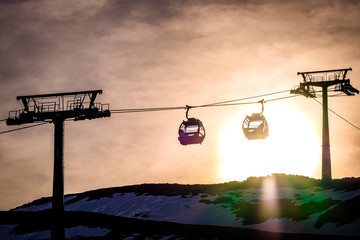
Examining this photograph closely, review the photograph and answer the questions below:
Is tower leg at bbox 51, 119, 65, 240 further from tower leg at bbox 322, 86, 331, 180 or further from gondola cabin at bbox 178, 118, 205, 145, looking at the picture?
tower leg at bbox 322, 86, 331, 180

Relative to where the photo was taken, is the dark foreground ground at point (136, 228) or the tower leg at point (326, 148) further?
the tower leg at point (326, 148)

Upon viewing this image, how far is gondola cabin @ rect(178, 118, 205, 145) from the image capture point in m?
29.5

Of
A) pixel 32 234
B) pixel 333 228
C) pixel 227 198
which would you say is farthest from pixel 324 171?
pixel 32 234

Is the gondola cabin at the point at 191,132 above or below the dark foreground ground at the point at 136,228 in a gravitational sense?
above

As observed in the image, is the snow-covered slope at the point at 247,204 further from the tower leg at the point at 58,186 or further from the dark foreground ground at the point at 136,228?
the tower leg at the point at 58,186

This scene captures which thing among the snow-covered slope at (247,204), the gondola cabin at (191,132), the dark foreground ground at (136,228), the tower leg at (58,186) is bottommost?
the dark foreground ground at (136,228)

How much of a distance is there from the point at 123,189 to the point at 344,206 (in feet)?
111

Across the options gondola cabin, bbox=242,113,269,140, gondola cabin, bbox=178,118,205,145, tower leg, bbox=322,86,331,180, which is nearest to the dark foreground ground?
gondola cabin, bbox=242,113,269,140

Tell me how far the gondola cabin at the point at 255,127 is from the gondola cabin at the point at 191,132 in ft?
8.99

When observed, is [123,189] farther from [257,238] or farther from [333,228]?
[333,228]

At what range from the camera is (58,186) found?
35.8m

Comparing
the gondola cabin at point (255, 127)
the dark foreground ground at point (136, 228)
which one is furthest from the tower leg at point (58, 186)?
the gondola cabin at point (255, 127)

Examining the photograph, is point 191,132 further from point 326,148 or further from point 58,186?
point 326,148

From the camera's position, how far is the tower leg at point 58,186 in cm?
3538
